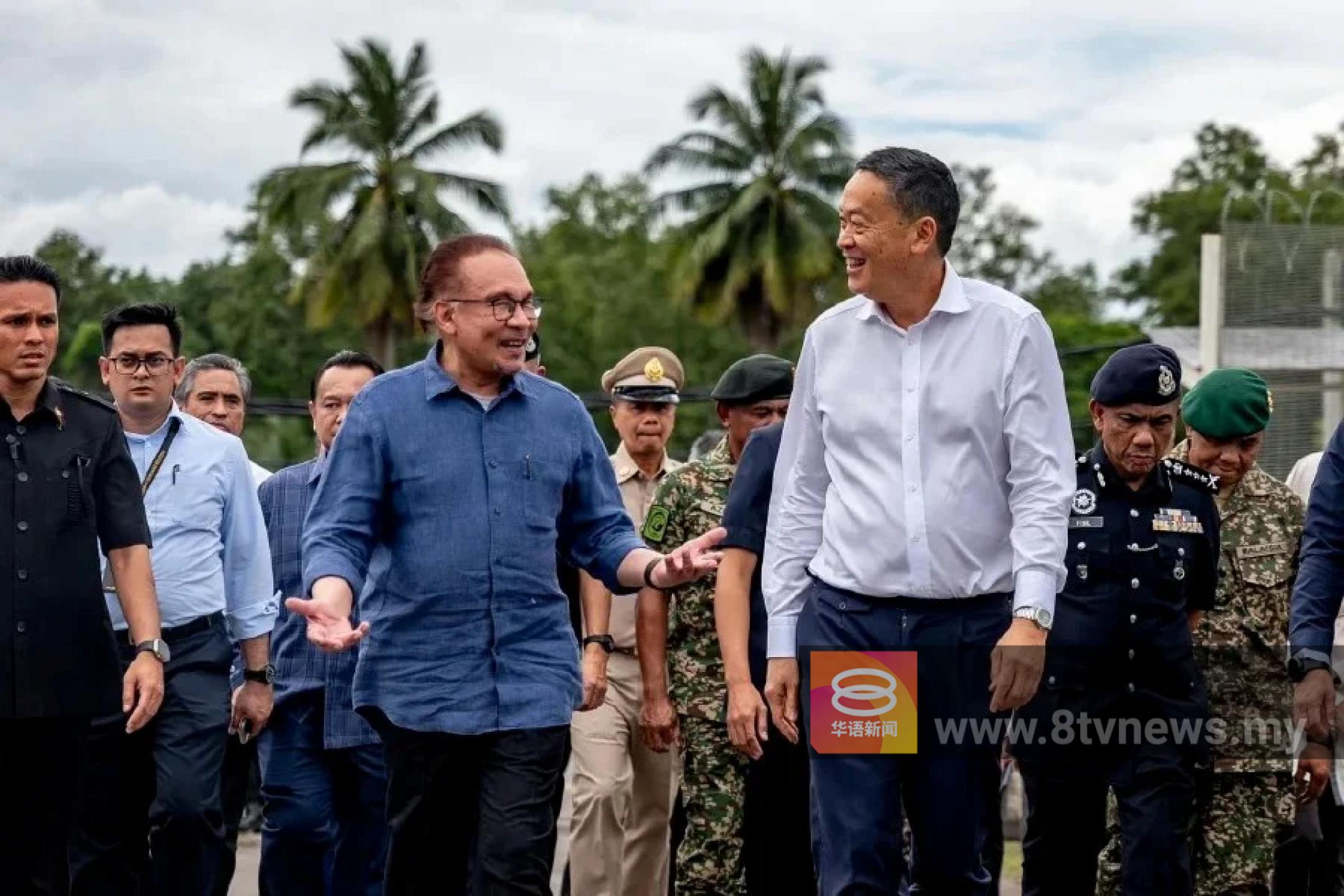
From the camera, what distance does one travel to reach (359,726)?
27.8 feet

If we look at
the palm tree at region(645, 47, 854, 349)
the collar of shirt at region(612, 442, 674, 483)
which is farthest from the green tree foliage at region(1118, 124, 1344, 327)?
the collar of shirt at region(612, 442, 674, 483)

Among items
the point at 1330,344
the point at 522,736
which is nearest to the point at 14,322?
the point at 522,736

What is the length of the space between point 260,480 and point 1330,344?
8335 mm

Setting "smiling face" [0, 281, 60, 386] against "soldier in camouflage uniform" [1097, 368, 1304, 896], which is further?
"soldier in camouflage uniform" [1097, 368, 1304, 896]

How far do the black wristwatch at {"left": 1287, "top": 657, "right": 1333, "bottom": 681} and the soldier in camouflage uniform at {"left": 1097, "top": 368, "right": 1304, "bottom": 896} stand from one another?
129 centimetres

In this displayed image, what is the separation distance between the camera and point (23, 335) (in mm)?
6422

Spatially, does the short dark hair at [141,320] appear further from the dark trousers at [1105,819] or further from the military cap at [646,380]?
the dark trousers at [1105,819]

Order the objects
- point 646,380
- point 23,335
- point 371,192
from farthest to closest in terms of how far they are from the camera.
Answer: point 371,192 → point 646,380 → point 23,335

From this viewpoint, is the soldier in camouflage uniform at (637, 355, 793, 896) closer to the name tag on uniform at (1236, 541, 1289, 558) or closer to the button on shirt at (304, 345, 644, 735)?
the name tag on uniform at (1236, 541, 1289, 558)

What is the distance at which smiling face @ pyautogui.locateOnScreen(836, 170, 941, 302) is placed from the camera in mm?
5734

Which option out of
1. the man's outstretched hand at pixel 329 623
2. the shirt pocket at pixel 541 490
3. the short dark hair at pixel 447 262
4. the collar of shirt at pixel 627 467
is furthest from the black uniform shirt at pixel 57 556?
the collar of shirt at pixel 627 467

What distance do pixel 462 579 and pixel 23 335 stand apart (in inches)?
62.9

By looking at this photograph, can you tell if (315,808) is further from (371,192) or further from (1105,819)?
(371,192)

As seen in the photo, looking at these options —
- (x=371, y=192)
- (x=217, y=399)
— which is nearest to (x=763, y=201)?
(x=371, y=192)
